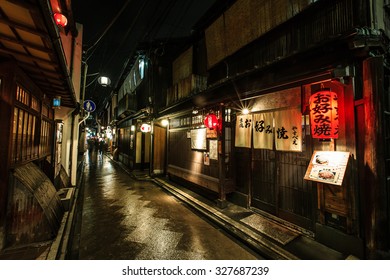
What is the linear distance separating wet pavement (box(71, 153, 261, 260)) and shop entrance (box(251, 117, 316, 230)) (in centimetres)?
230

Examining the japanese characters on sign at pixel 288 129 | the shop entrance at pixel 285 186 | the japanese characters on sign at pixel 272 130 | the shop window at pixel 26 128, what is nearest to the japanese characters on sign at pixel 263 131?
the japanese characters on sign at pixel 272 130

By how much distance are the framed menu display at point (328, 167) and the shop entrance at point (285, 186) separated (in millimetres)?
861

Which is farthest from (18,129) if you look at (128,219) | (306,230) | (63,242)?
(306,230)

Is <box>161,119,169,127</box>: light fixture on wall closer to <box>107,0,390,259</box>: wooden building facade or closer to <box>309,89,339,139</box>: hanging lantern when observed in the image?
<box>107,0,390,259</box>: wooden building facade

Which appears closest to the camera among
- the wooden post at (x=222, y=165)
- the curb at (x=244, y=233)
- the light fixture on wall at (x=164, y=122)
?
the curb at (x=244, y=233)

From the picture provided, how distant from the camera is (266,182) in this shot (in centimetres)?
811

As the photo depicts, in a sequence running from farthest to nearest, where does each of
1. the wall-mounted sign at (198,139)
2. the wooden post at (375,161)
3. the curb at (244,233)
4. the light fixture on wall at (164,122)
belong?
the light fixture on wall at (164,122) → the wall-mounted sign at (198,139) → the curb at (244,233) → the wooden post at (375,161)

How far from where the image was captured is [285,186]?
7.35 m

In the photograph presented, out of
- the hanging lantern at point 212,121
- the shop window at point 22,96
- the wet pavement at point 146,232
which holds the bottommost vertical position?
the wet pavement at point 146,232

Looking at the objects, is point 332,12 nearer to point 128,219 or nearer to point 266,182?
point 266,182

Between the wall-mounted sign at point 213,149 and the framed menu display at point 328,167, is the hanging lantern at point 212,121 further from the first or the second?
the framed menu display at point 328,167

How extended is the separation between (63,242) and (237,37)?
36.8 ft

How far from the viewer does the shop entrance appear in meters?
6.57

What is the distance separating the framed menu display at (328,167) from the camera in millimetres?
5070
